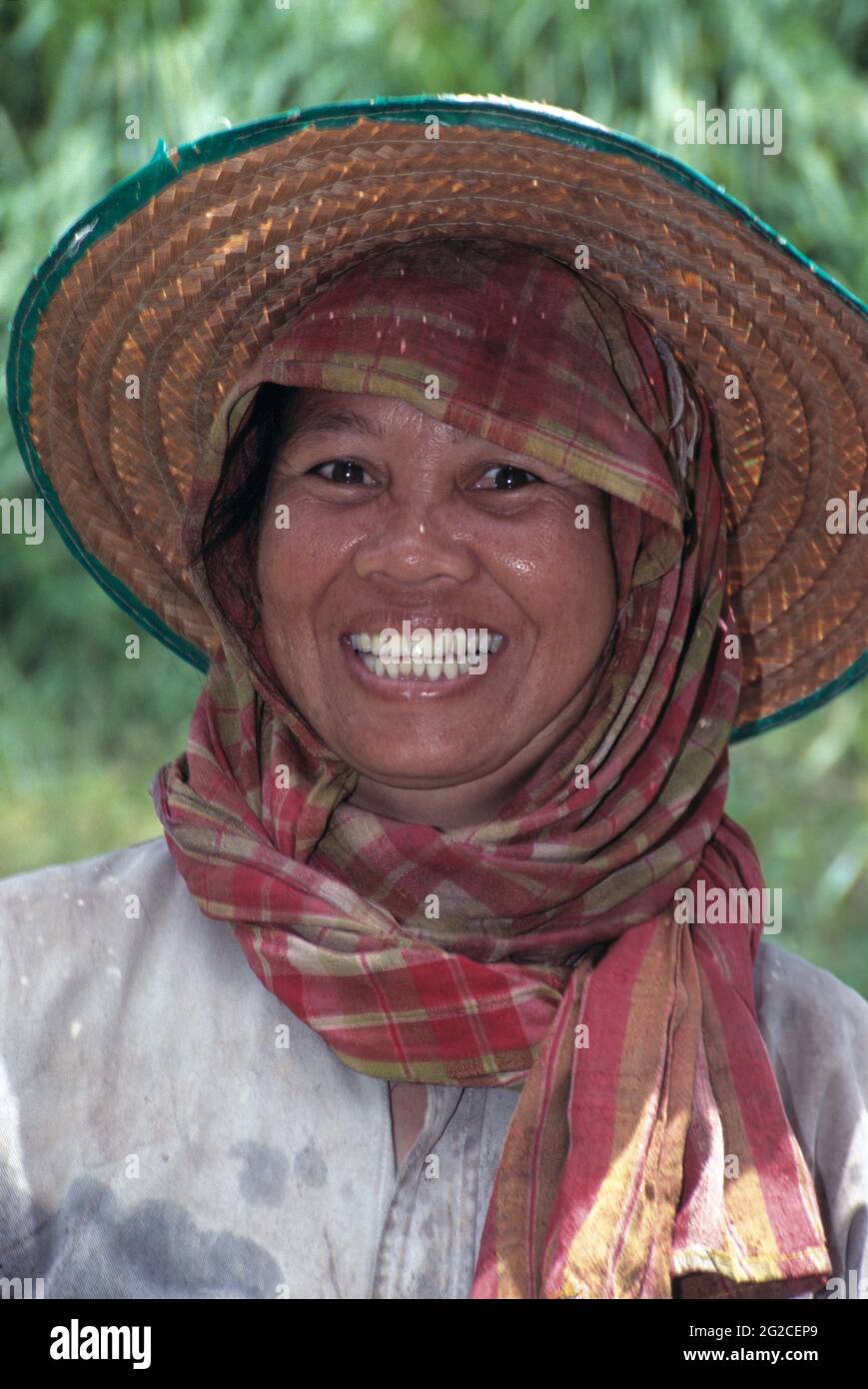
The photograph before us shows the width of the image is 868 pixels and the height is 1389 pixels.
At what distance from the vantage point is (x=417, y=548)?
180 centimetres

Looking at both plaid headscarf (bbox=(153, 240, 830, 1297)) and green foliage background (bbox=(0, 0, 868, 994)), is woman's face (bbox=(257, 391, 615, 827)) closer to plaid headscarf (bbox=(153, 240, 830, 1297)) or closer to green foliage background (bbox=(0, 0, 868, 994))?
plaid headscarf (bbox=(153, 240, 830, 1297))

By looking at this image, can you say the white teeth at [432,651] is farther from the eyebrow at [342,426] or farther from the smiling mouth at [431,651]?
the eyebrow at [342,426]

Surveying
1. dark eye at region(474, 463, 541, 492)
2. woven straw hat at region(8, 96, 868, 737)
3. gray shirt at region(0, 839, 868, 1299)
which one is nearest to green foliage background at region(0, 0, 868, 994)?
woven straw hat at region(8, 96, 868, 737)

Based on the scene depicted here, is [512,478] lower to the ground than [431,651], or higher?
higher

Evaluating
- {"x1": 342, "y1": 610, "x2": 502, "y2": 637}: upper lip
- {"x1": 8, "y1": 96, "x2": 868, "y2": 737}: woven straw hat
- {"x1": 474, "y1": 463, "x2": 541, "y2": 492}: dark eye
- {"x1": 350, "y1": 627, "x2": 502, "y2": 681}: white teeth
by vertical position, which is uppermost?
{"x1": 8, "y1": 96, "x2": 868, "y2": 737}: woven straw hat

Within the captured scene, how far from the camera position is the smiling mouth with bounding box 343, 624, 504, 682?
5.97ft

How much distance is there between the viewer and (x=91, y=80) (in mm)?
4512

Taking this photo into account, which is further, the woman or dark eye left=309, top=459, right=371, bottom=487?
dark eye left=309, top=459, right=371, bottom=487

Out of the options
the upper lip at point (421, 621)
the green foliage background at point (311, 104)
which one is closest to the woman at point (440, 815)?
the upper lip at point (421, 621)

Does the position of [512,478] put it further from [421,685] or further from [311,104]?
[311,104]

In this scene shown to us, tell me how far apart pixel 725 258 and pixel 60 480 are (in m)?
0.89

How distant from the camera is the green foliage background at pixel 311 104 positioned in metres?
4.46

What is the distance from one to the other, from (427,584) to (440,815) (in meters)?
0.31

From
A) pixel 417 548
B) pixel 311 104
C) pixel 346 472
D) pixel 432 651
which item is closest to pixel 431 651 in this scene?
pixel 432 651
